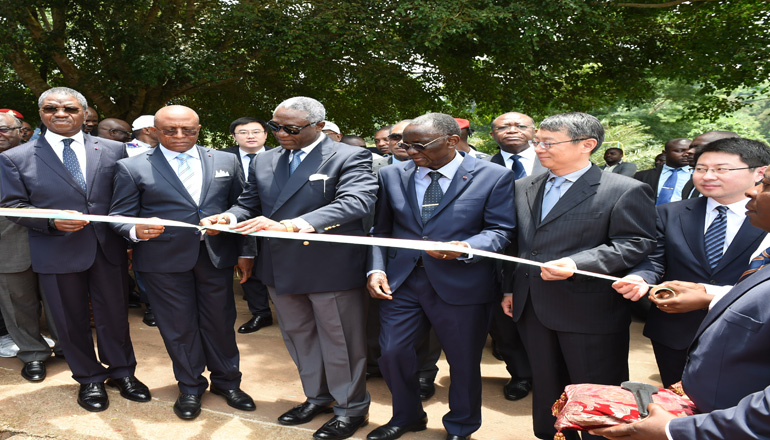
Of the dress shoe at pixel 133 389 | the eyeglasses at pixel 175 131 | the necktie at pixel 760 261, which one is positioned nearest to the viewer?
the necktie at pixel 760 261

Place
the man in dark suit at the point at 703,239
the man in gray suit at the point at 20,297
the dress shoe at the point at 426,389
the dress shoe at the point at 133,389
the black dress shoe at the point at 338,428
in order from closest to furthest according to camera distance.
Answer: the man in dark suit at the point at 703,239, the black dress shoe at the point at 338,428, the dress shoe at the point at 133,389, the dress shoe at the point at 426,389, the man in gray suit at the point at 20,297

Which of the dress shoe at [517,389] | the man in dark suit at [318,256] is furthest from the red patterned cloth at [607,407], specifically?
the dress shoe at [517,389]

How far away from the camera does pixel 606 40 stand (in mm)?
10859

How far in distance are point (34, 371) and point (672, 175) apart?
287 inches

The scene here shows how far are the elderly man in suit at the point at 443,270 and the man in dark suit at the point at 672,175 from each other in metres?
4.27

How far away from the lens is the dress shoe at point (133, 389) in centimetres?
467

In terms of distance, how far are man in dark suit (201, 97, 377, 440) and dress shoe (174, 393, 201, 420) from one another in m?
0.68

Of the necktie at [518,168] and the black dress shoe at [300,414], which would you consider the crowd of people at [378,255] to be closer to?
the black dress shoe at [300,414]

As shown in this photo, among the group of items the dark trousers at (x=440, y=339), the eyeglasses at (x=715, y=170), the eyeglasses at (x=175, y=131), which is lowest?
the dark trousers at (x=440, y=339)

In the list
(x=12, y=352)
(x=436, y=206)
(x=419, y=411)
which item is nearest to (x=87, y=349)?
(x=12, y=352)

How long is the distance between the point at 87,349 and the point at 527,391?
143 inches

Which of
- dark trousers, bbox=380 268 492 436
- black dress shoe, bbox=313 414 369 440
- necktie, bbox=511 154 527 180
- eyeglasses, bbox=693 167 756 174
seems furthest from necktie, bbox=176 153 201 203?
eyeglasses, bbox=693 167 756 174

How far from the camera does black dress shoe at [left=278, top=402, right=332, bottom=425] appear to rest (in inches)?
170

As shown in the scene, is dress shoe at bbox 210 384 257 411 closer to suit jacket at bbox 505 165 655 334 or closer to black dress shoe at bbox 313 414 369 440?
black dress shoe at bbox 313 414 369 440
